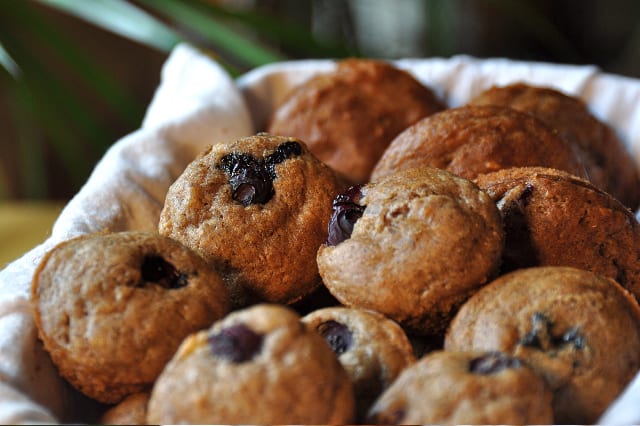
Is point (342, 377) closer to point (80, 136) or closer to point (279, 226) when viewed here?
point (279, 226)

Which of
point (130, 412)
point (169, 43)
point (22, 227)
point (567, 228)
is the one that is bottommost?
point (22, 227)

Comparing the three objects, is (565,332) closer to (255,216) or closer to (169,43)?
(255,216)

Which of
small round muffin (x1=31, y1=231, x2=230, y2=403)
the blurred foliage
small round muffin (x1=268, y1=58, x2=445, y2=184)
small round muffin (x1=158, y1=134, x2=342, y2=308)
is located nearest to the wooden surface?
the blurred foliage

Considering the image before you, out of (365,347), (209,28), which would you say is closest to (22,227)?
(209,28)

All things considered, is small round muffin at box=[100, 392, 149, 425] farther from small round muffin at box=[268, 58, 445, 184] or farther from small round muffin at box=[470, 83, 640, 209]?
small round muffin at box=[470, 83, 640, 209]

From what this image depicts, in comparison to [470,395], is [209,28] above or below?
above

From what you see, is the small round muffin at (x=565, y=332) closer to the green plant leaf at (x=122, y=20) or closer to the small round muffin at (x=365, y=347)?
the small round muffin at (x=365, y=347)
